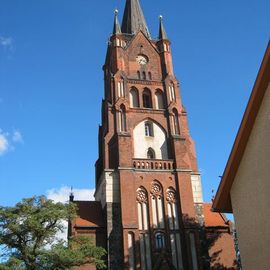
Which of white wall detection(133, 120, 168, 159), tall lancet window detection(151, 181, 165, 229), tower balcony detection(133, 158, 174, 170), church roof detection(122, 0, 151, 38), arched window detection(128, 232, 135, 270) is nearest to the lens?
arched window detection(128, 232, 135, 270)

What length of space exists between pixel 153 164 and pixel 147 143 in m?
2.11

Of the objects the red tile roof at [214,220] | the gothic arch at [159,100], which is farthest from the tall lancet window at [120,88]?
the red tile roof at [214,220]

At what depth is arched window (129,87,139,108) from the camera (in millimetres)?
34806

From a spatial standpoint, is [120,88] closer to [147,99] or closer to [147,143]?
[147,99]

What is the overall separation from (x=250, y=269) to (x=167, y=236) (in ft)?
57.4

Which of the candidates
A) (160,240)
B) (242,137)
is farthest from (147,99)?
(242,137)

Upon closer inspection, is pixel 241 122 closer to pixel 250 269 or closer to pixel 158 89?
pixel 250 269

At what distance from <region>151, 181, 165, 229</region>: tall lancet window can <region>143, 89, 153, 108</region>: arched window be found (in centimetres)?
744

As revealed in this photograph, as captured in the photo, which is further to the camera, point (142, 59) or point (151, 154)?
point (142, 59)

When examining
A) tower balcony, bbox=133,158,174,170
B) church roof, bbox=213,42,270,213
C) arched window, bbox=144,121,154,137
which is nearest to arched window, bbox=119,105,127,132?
arched window, bbox=144,121,154,137

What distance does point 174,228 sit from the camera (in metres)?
29.4

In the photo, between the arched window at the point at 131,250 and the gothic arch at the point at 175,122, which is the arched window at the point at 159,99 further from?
the arched window at the point at 131,250

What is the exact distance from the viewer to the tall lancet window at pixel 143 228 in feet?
90.9

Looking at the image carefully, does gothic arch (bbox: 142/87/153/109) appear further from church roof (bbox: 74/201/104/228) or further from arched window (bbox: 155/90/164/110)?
church roof (bbox: 74/201/104/228)
